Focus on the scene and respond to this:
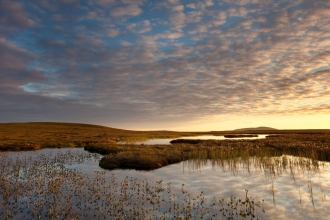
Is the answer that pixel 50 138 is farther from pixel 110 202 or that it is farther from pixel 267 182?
pixel 267 182

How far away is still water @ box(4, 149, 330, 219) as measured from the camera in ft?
42.8

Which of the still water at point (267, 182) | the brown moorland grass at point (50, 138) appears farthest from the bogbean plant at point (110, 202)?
the brown moorland grass at point (50, 138)

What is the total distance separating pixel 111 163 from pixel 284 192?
17.7 meters

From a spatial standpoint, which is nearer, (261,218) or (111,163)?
(261,218)

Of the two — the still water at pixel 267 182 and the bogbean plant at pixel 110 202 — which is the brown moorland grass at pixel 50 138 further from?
the bogbean plant at pixel 110 202

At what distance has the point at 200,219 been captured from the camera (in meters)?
11.6

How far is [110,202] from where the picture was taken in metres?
14.1

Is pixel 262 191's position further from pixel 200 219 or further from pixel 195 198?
pixel 200 219

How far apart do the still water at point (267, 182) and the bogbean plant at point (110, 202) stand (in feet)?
3.65

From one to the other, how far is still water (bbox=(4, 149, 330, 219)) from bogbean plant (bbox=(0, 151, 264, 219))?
111 centimetres

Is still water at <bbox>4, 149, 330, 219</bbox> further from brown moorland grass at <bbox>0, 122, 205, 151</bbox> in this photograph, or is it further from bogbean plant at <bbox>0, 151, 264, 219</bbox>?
brown moorland grass at <bbox>0, 122, 205, 151</bbox>

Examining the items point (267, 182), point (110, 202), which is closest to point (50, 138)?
point (110, 202)

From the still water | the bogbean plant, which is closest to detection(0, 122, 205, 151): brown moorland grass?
the still water

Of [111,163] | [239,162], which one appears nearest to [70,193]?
[111,163]
